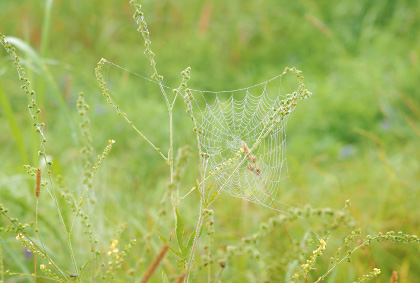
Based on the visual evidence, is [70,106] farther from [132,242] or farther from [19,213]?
[132,242]

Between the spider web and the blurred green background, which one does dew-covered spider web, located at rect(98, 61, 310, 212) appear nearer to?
the spider web

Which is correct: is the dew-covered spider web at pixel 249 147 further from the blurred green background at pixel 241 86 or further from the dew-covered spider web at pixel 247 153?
the blurred green background at pixel 241 86

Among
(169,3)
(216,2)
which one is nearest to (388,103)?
(216,2)

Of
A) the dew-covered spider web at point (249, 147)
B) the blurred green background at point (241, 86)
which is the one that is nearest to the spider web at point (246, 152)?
the dew-covered spider web at point (249, 147)

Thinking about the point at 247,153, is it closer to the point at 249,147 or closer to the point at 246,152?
the point at 246,152

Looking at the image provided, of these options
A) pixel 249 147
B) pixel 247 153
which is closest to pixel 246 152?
pixel 247 153

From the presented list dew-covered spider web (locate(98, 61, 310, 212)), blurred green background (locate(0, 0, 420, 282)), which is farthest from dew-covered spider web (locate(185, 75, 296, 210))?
blurred green background (locate(0, 0, 420, 282))
